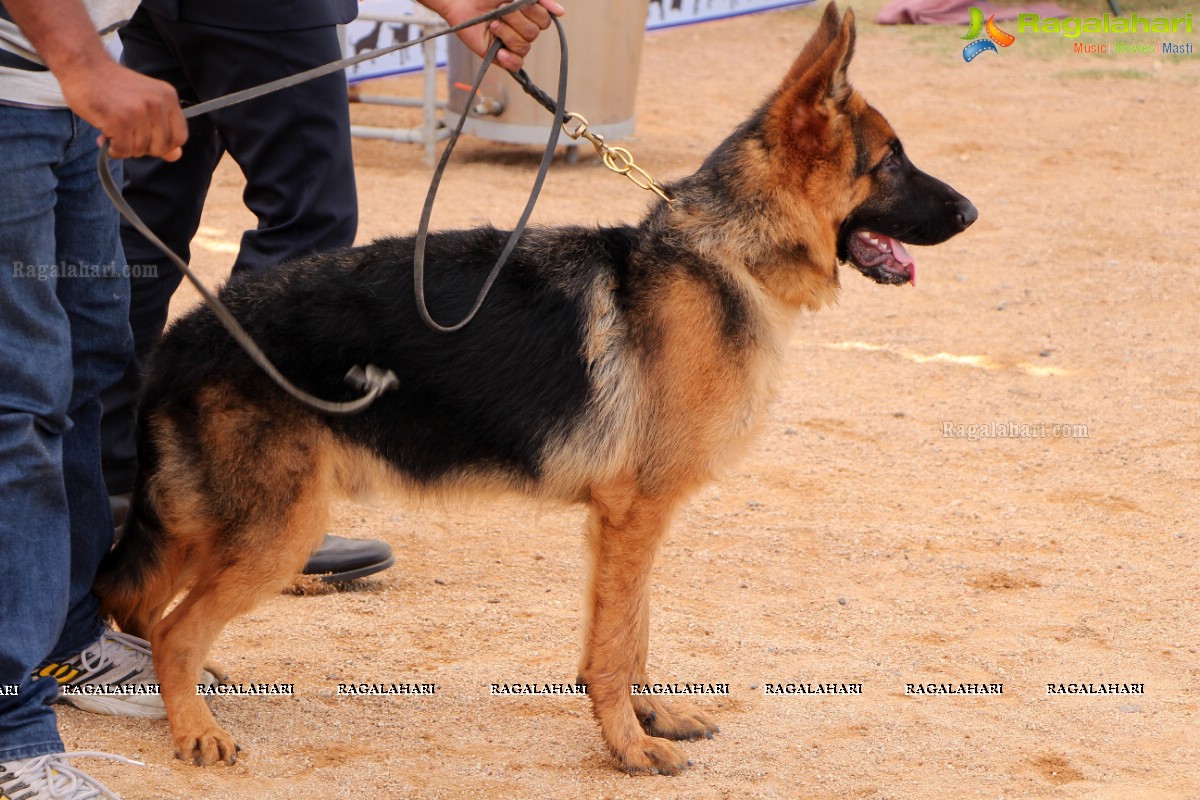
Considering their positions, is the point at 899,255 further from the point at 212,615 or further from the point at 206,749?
the point at 206,749

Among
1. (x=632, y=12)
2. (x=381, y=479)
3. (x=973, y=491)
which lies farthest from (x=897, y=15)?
(x=381, y=479)

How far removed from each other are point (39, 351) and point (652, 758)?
6.23 ft

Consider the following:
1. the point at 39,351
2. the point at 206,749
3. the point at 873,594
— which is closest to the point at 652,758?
the point at 206,749

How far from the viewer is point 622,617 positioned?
11.3 ft

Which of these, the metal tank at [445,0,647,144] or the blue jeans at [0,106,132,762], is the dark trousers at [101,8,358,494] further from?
the metal tank at [445,0,647,144]

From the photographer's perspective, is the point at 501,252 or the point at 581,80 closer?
the point at 501,252

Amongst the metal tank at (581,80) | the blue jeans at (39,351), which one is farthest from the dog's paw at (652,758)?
the metal tank at (581,80)

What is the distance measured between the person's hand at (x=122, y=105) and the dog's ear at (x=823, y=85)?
177cm

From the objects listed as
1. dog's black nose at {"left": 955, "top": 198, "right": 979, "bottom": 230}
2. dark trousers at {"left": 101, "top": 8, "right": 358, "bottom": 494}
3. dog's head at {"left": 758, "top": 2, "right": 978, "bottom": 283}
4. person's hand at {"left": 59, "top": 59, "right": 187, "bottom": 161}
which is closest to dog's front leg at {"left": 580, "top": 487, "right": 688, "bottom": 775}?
dog's head at {"left": 758, "top": 2, "right": 978, "bottom": 283}

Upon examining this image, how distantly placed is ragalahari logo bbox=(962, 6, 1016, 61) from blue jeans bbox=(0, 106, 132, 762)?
43.6ft

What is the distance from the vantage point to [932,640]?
4.22 meters

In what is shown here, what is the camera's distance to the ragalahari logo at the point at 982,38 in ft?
48.8

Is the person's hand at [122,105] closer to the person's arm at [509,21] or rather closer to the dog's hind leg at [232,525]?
the dog's hind leg at [232,525]

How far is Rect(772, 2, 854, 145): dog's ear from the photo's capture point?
11.3 feet
